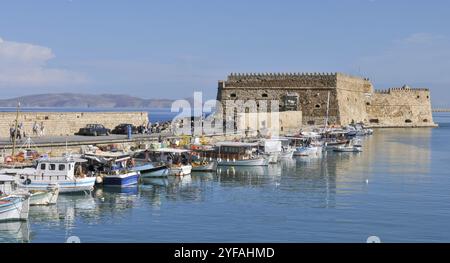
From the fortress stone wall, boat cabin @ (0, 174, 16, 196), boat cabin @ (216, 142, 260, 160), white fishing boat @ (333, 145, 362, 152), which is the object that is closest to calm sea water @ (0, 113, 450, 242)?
boat cabin @ (0, 174, 16, 196)

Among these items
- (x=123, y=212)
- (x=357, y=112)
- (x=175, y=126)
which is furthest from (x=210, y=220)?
(x=357, y=112)

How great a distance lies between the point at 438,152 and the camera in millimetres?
49344

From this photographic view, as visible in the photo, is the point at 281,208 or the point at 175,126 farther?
the point at 175,126

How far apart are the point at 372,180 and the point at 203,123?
17.5 meters

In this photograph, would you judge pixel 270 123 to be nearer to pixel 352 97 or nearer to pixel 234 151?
pixel 234 151

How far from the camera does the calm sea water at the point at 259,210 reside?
17922mm

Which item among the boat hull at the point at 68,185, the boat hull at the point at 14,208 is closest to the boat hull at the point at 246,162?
the boat hull at the point at 68,185

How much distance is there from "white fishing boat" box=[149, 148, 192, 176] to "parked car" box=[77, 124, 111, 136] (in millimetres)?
5963

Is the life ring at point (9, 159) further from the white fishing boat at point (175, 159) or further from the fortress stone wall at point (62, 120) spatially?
the white fishing boat at point (175, 159)

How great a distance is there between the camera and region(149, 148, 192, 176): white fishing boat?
31.1m

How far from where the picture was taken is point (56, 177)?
24.2m

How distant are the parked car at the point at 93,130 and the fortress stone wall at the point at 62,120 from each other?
0.56 metres

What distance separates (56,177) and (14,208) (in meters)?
5.18

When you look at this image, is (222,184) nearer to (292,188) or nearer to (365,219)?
(292,188)
